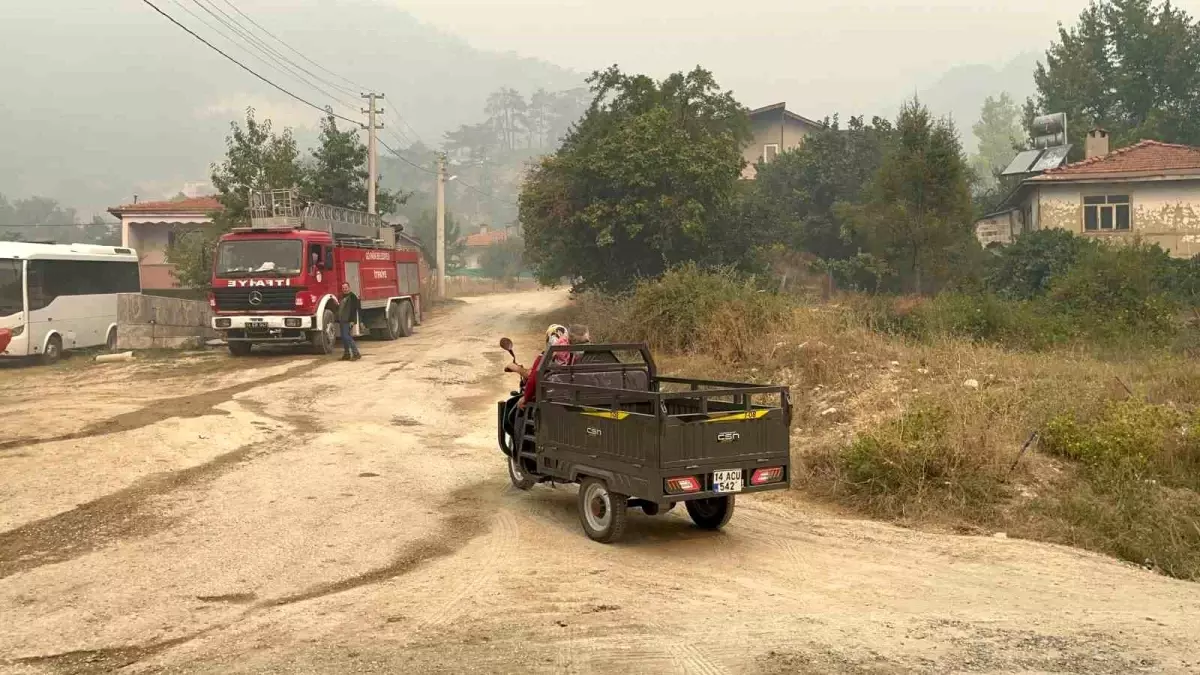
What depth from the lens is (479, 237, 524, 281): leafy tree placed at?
261ft

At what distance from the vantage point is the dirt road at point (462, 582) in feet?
17.3

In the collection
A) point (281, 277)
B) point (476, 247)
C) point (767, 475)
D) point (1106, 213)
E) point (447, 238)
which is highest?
point (476, 247)

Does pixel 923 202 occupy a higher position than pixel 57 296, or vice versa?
pixel 923 202

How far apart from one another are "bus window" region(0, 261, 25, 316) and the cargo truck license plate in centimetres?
1911

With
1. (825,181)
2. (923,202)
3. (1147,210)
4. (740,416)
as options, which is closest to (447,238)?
(825,181)

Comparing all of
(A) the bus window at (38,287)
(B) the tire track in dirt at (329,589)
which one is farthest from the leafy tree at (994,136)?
(B) the tire track in dirt at (329,589)

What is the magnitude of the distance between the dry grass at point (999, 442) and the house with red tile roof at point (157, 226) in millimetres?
36971

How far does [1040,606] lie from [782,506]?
3482 millimetres

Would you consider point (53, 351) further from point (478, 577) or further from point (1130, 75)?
point (1130, 75)

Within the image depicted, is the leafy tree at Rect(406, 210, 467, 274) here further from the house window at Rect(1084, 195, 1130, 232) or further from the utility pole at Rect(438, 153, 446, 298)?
the house window at Rect(1084, 195, 1130, 232)

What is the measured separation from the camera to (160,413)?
13914 millimetres

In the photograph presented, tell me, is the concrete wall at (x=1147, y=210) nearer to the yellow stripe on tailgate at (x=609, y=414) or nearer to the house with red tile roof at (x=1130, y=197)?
the house with red tile roof at (x=1130, y=197)

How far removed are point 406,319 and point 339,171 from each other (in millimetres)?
9493

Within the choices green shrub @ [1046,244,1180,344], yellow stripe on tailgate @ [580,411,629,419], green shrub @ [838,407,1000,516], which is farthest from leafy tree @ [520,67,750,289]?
yellow stripe on tailgate @ [580,411,629,419]
